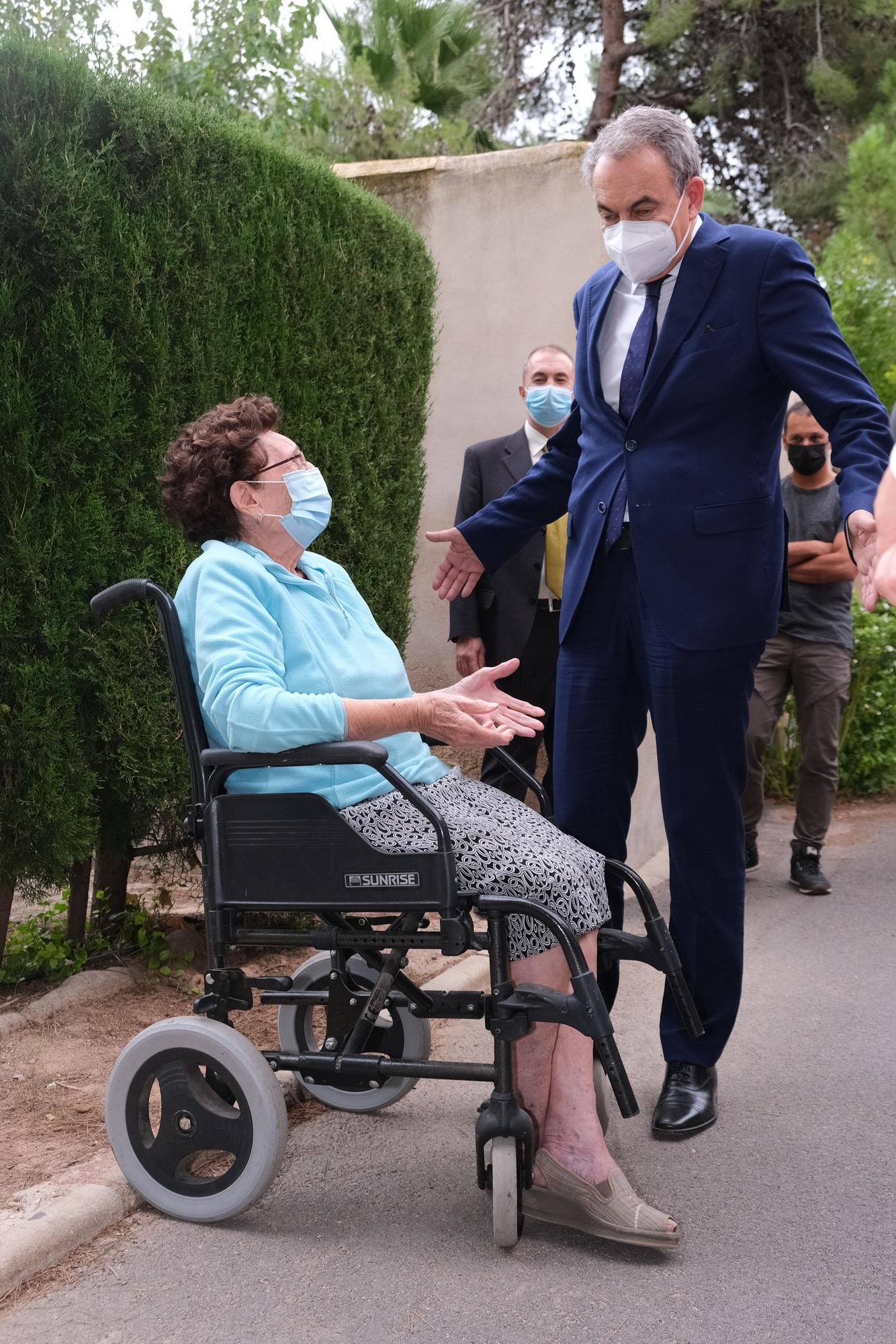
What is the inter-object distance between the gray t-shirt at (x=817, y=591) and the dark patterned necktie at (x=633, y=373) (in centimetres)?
312

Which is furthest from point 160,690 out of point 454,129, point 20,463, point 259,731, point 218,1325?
point 454,129

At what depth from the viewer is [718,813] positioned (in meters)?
3.25

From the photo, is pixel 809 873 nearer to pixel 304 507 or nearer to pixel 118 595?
pixel 304 507

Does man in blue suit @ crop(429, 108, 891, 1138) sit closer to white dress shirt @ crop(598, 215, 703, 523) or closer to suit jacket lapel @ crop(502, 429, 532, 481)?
white dress shirt @ crop(598, 215, 703, 523)

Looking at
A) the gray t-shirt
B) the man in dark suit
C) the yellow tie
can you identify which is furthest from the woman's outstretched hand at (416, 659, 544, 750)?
the gray t-shirt

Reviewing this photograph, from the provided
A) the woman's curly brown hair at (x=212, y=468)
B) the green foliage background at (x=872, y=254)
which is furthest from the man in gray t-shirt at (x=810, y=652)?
the green foliage background at (x=872, y=254)

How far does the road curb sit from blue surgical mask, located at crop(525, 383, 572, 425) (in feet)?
11.2

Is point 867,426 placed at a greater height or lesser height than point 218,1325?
greater

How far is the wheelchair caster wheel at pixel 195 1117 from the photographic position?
8.64 feet

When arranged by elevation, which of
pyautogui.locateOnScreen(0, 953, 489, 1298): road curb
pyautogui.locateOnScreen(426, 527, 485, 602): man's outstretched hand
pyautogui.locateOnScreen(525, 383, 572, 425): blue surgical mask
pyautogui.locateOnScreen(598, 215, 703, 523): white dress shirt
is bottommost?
pyautogui.locateOnScreen(0, 953, 489, 1298): road curb

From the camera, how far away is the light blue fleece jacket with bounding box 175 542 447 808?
2.58 m

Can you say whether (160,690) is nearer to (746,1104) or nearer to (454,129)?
(746,1104)

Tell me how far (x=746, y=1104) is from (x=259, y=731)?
1797mm

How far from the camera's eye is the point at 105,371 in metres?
3.64
